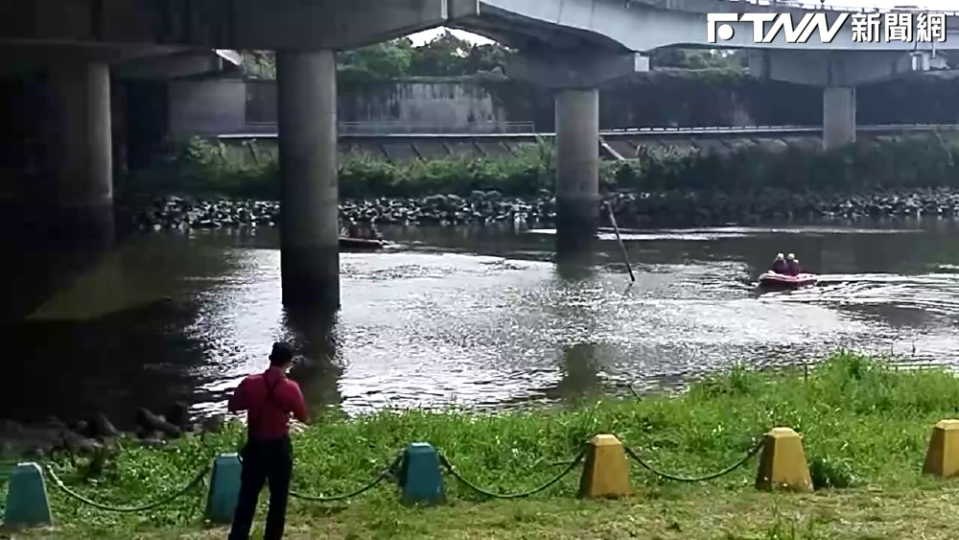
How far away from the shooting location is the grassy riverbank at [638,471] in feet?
36.4

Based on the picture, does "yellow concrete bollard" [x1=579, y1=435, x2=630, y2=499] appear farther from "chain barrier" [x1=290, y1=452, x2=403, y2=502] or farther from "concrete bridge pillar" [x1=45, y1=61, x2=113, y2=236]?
"concrete bridge pillar" [x1=45, y1=61, x2=113, y2=236]

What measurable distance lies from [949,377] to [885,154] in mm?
52445

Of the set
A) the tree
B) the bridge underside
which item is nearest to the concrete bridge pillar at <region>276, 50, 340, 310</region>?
the bridge underside

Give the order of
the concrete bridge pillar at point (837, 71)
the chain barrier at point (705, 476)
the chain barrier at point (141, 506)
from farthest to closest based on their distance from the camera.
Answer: the concrete bridge pillar at point (837, 71) < the chain barrier at point (705, 476) < the chain barrier at point (141, 506)

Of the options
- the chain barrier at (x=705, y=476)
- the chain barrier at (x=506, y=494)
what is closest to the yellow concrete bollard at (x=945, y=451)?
the chain barrier at (x=705, y=476)

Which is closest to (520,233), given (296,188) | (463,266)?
(463,266)

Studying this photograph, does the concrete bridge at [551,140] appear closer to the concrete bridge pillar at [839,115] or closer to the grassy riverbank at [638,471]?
the concrete bridge pillar at [839,115]

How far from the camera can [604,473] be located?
1241 centimetres

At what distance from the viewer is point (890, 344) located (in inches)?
1069

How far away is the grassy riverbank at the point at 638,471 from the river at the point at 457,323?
5.22m

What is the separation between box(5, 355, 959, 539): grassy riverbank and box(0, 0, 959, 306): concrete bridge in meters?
14.9

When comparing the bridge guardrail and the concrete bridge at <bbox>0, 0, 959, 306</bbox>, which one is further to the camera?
the bridge guardrail

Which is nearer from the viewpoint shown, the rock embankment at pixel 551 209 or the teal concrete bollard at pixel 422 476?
the teal concrete bollard at pixel 422 476

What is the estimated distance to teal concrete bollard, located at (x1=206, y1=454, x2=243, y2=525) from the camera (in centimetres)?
1166
